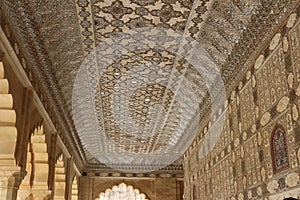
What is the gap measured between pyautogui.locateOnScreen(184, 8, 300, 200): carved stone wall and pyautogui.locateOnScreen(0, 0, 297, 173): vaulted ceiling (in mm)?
271

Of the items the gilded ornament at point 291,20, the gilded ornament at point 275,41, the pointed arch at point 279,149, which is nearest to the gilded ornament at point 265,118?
the pointed arch at point 279,149

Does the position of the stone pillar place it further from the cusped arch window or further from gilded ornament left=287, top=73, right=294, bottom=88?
the cusped arch window

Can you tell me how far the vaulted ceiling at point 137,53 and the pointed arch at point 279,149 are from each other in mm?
1060

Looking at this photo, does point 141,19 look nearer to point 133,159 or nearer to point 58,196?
point 58,196

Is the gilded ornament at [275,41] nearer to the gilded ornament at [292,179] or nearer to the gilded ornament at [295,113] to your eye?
the gilded ornament at [295,113]

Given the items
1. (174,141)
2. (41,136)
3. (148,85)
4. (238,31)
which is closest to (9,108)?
(41,136)

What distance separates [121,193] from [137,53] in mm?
9194

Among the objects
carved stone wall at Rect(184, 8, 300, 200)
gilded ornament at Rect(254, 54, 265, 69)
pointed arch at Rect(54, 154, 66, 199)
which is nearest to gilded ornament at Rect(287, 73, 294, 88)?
carved stone wall at Rect(184, 8, 300, 200)

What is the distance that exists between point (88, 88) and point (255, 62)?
3534mm

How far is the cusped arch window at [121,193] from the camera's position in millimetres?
14211

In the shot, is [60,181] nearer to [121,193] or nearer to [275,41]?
[121,193]

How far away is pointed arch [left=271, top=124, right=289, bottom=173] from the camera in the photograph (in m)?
3.76

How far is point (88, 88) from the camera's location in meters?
7.29

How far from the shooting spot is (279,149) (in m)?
3.90
